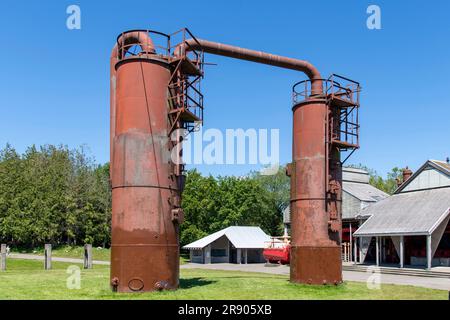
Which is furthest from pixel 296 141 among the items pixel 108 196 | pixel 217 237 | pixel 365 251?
pixel 108 196

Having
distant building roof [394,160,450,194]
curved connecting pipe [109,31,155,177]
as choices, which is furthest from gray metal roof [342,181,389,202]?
curved connecting pipe [109,31,155,177]

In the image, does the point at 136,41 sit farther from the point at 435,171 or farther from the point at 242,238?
the point at 242,238

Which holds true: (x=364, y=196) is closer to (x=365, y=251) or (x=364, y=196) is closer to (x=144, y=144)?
(x=365, y=251)

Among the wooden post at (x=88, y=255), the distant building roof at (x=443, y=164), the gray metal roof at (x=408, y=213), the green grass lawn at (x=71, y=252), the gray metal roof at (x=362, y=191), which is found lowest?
the green grass lawn at (x=71, y=252)

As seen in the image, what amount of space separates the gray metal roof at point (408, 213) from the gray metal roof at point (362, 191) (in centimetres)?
234

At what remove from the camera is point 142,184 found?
17969mm

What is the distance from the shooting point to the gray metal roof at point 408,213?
3444 centimetres

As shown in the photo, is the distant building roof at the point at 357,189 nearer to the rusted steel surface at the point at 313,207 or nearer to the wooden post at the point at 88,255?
the wooden post at the point at 88,255

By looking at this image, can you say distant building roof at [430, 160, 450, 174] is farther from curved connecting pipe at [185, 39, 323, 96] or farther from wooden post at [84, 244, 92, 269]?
wooden post at [84, 244, 92, 269]

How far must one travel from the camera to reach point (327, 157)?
22.4 meters

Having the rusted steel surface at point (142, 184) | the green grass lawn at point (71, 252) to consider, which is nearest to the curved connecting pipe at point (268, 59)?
the rusted steel surface at point (142, 184)

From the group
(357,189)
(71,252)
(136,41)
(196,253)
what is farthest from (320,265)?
(71,252)
